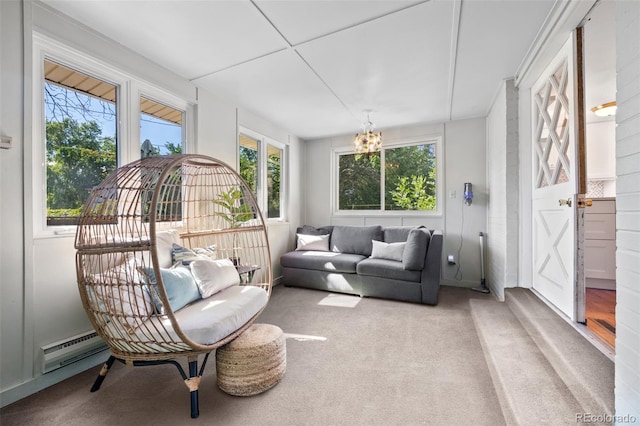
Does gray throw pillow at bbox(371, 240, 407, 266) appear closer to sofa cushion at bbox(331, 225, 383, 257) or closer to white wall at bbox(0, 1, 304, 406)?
sofa cushion at bbox(331, 225, 383, 257)

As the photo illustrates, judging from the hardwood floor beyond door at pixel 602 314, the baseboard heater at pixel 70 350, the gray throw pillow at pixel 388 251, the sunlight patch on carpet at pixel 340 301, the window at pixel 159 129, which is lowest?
the sunlight patch on carpet at pixel 340 301

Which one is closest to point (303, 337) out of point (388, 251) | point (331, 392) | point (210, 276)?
point (331, 392)

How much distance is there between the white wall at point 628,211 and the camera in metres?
1.08

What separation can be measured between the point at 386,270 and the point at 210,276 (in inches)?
85.8

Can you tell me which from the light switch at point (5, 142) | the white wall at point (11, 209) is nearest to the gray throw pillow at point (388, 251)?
the white wall at point (11, 209)

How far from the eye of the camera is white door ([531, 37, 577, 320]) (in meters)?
1.94

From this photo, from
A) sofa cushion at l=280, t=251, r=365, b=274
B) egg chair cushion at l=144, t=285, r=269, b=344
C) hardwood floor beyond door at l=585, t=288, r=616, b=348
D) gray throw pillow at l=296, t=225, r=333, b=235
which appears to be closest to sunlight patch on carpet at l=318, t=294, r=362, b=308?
sofa cushion at l=280, t=251, r=365, b=274

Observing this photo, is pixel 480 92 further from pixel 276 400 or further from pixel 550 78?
pixel 276 400

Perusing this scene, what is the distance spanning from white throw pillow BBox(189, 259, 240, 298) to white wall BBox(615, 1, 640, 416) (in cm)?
227

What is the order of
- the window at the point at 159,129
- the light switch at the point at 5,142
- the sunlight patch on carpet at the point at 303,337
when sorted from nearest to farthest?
the light switch at the point at 5,142 < the sunlight patch on carpet at the point at 303,337 < the window at the point at 159,129

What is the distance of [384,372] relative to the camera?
190cm

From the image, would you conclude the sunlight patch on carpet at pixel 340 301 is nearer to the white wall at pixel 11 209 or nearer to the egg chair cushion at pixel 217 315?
the egg chair cushion at pixel 217 315

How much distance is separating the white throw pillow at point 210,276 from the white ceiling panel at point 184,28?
1740 millimetres

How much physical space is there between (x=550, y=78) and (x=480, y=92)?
0.90 meters
